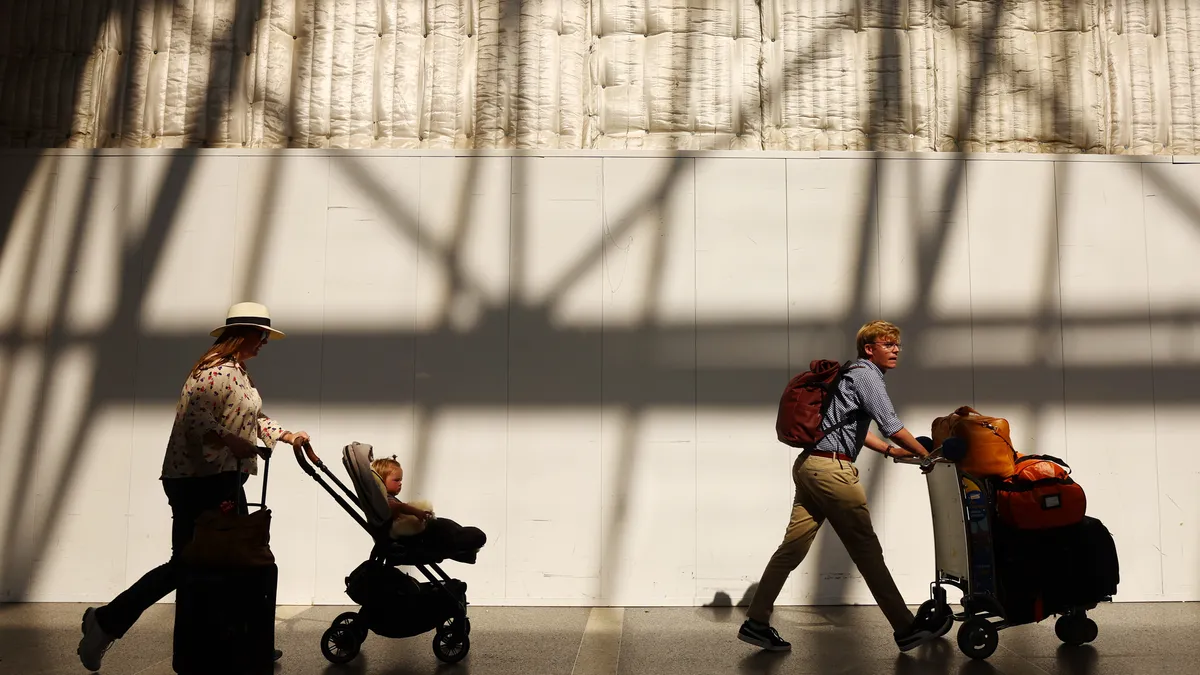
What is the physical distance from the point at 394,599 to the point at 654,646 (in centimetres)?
131

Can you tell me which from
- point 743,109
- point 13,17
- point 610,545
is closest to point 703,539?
point 610,545

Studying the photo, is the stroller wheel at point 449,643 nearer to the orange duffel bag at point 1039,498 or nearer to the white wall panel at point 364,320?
the white wall panel at point 364,320

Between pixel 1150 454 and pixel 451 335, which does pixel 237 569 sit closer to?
Answer: pixel 451 335

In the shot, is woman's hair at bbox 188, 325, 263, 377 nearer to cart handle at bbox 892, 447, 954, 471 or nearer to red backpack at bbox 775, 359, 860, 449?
red backpack at bbox 775, 359, 860, 449

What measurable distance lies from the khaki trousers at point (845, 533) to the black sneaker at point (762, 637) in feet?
0.13

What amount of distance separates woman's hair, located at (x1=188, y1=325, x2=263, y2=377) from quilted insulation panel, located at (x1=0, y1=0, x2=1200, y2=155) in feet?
8.00

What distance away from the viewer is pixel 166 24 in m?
6.36

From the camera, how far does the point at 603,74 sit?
628 centimetres

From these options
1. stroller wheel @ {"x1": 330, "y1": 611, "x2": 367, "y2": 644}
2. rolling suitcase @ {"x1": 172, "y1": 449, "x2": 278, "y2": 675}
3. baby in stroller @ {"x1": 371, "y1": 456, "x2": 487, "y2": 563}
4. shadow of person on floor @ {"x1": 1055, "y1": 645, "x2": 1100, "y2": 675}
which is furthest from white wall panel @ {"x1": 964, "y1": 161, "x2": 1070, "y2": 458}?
rolling suitcase @ {"x1": 172, "y1": 449, "x2": 278, "y2": 675}

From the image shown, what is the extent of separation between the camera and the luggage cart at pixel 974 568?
4.37 m

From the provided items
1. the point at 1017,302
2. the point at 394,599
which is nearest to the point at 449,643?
the point at 394,599

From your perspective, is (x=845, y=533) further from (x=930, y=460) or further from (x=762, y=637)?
(x=762, y=637)

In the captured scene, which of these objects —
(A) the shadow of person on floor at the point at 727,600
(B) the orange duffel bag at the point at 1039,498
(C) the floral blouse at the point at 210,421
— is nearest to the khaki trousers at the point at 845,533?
(B) the orange duffel bag at the point at 1039,498

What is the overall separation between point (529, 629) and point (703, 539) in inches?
49.6
